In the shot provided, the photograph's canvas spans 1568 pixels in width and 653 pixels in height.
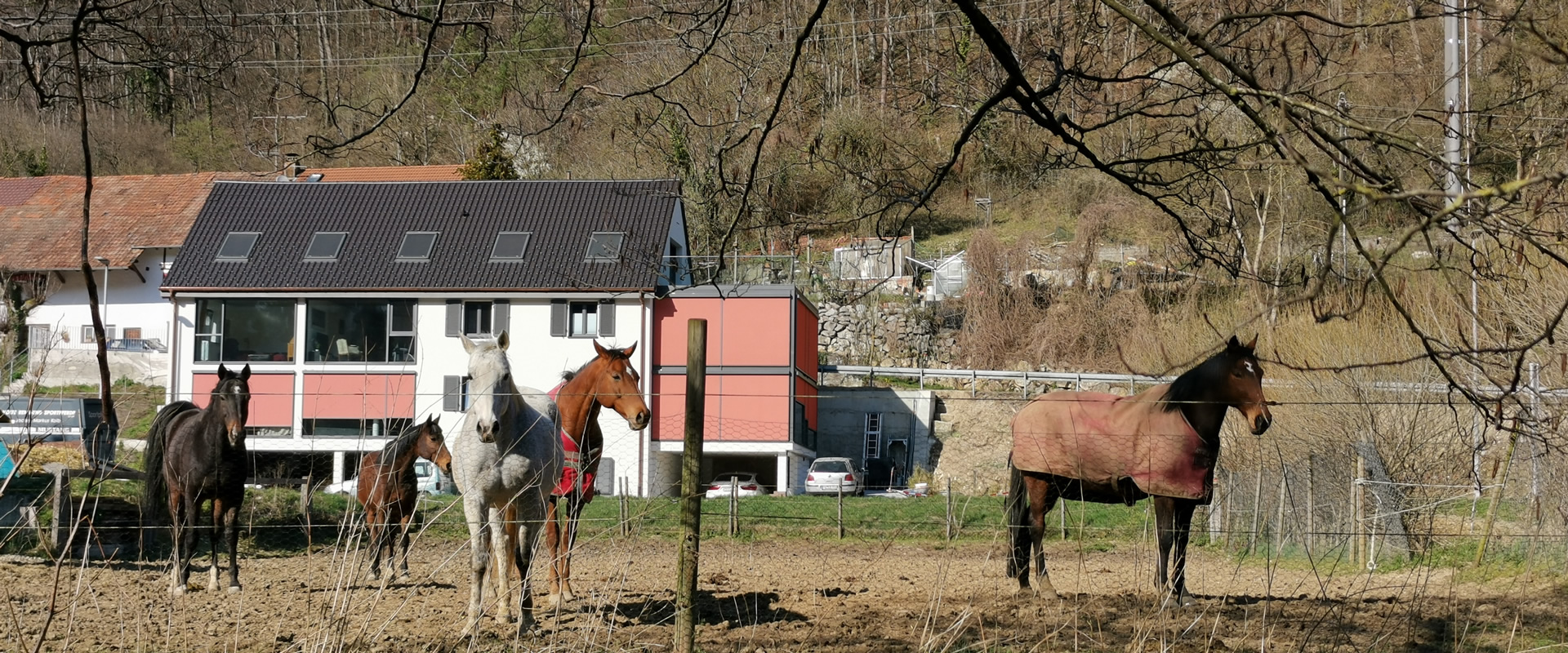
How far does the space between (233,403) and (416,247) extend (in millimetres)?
22716

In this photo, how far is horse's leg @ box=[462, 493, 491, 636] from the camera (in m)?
5.98

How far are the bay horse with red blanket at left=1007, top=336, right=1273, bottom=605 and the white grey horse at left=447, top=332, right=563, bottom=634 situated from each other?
2.62m

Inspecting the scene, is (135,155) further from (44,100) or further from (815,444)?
(815,444)

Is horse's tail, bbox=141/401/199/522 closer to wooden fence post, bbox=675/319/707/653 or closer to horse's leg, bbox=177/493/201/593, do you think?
horse's leg, bbox=177/493/201/593

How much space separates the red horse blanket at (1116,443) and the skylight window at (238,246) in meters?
25.7

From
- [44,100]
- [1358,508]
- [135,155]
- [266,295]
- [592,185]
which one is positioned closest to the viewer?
[44,100]

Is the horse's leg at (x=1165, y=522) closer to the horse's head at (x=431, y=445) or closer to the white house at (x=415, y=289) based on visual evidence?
the horse's head at (x=431, y=445)

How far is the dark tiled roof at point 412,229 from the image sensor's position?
2853 centimetres

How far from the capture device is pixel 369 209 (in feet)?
102

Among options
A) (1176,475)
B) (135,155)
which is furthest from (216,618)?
(135,155)

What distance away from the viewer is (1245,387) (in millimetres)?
6543

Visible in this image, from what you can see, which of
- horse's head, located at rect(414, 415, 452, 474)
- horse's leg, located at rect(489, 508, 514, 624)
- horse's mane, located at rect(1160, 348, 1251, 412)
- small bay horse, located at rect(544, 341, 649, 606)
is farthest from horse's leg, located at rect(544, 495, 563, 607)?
horse's mane, located at rect(1160, 348, 1251, 412)

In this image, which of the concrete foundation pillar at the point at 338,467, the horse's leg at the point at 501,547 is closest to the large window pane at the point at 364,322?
the concrete foundation pillar at the point at 338,467

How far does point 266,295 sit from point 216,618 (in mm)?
23559
